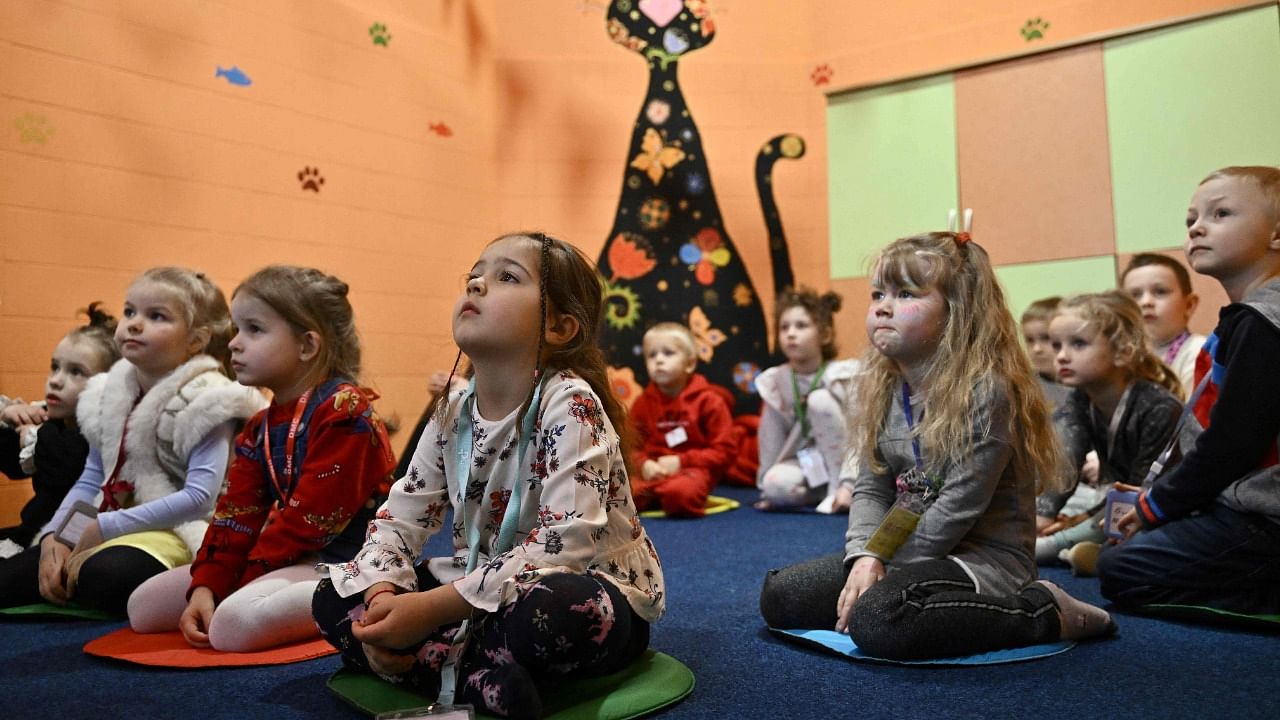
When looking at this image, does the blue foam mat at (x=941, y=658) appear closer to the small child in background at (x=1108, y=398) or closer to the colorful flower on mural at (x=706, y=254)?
→ the small child in background at (x=1108, y=398)

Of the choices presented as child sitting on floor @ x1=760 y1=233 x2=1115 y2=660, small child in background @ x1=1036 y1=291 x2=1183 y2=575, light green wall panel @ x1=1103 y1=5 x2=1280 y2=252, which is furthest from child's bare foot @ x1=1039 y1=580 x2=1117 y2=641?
light green wall panel @ x1=1103 y1=5 x2=1280 y2=252

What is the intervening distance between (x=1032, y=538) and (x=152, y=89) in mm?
3398

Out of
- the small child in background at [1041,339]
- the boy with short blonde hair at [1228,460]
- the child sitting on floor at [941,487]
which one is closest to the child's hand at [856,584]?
the child sitting on floor at [941,487]

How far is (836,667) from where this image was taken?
166cm

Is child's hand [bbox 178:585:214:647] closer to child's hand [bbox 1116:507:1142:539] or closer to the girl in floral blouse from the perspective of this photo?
the girl in floral blouse

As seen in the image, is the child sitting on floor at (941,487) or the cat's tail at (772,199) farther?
the cat's tail at (772,199)

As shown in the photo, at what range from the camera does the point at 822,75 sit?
5145 millimetres

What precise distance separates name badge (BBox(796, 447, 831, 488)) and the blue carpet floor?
1.87 meters

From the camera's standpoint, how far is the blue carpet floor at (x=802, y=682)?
142cm

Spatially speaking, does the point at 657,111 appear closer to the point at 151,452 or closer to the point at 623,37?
the point at 623,37

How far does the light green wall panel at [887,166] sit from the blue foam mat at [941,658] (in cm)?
288

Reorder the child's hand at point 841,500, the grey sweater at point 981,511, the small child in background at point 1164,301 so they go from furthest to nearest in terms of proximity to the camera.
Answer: the child's hand at point 841,500
the small child in background at point 1164,301
the grey sweater at point 981,511

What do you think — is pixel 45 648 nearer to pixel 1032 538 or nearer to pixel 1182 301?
pixel 1032 538

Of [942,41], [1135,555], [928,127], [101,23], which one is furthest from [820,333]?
[101,23]
